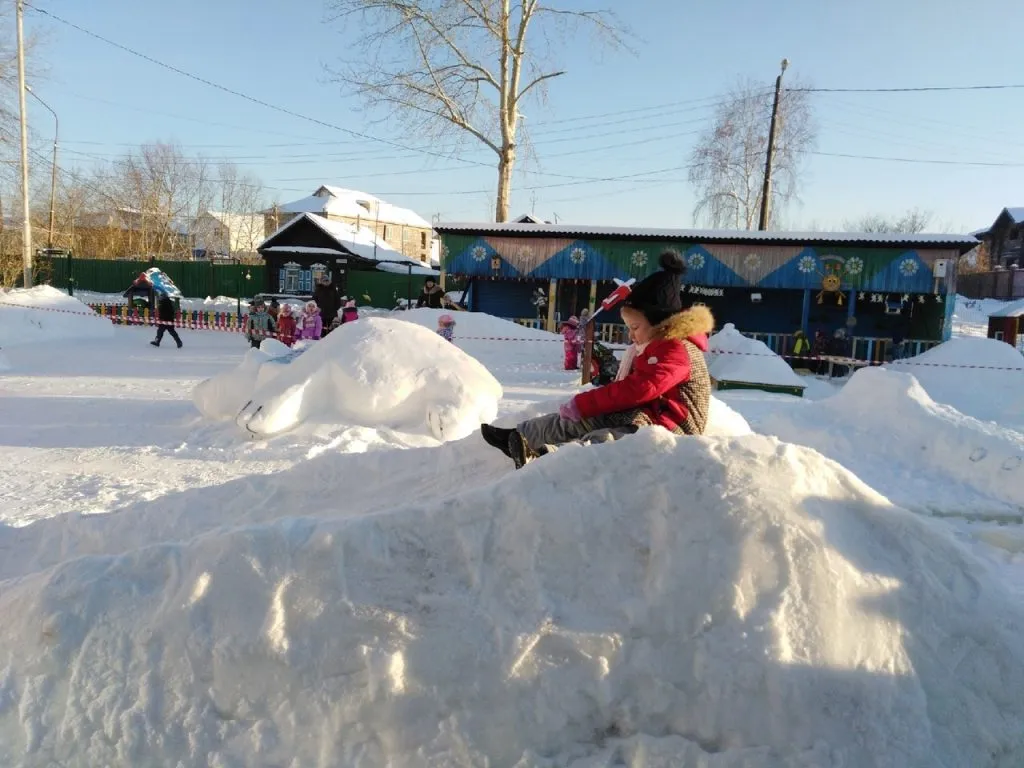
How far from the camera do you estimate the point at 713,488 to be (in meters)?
2.50

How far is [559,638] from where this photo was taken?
7.59ft

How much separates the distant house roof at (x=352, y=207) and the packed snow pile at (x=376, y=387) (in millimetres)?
44398

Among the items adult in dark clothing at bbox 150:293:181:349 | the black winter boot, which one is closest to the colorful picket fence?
adult in dark clothing at bbox 150:293:181:349

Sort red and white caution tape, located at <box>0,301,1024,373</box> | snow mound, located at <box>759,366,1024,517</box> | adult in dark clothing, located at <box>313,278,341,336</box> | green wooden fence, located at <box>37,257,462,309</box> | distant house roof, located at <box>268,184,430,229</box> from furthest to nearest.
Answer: distant house roof, located at <box>268,184,430,229</box>
green wooden fence, located at <box>37,257,462,309</box>
adult in dark clothing, located at <box>313,278,341,336</box>
red and white caution tape, located at <box>0,301,1024,373</box>
snow mound, located at <box>759,366,1024,517</box>

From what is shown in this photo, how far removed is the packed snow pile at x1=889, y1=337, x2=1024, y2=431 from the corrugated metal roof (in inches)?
142

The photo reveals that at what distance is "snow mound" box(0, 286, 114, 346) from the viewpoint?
1673 cm

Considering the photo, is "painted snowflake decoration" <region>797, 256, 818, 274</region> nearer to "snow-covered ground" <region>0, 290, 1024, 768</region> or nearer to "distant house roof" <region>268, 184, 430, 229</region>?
"snow-covered ground" <region>0, 290, 1024, 768</region>

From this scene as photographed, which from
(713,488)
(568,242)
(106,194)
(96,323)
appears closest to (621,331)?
(568,242)

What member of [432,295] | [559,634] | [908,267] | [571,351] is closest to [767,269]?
[908,267]

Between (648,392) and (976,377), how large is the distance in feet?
41.8

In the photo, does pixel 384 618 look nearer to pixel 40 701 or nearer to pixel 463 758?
pixel 463 758

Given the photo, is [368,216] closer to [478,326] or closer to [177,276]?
[177,276]

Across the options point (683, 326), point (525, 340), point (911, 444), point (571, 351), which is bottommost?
point (911, 444)

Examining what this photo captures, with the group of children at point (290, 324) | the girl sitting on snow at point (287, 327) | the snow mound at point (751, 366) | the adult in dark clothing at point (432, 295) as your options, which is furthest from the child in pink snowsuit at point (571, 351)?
the girl sitting on snow at point (287, 327)
